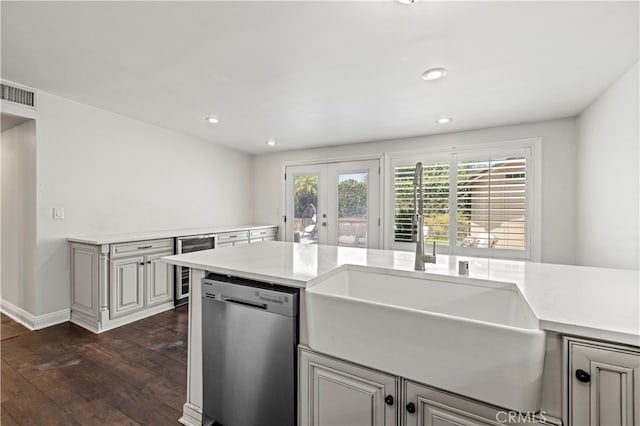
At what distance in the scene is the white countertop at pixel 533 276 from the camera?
84 cm

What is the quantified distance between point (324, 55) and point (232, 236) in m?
2.92

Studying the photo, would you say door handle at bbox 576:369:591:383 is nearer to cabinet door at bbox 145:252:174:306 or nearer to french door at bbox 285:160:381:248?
cabinet door at bbox 145:252:174:306

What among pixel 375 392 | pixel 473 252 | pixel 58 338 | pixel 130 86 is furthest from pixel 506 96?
pixel 58 338

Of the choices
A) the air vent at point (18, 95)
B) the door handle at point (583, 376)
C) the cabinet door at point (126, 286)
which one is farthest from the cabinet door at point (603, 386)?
the air vent at point (18, 95)

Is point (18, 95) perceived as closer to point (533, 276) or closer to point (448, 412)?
point (448, 412)

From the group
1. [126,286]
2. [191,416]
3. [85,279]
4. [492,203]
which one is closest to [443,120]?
[492,203]

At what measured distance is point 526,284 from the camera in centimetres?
122

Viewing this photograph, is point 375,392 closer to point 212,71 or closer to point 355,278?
point 355,278

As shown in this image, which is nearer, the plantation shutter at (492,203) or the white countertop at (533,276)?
the white countertop at (533,276)

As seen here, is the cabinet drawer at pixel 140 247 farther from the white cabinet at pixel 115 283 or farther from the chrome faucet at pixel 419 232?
the chrome faucet at pixel 419 232

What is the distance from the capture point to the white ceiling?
1.59m

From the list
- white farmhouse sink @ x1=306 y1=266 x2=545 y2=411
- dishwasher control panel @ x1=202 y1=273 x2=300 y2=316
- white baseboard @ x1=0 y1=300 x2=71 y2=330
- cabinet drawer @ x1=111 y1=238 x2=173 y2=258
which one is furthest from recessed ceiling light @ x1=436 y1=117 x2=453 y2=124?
white baseboard @ x1=0 y1=300 x2=71 y2=330

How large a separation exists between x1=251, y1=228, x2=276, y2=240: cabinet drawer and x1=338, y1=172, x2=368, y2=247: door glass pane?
50.1 inches

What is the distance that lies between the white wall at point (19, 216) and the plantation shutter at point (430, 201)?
13.8ft
